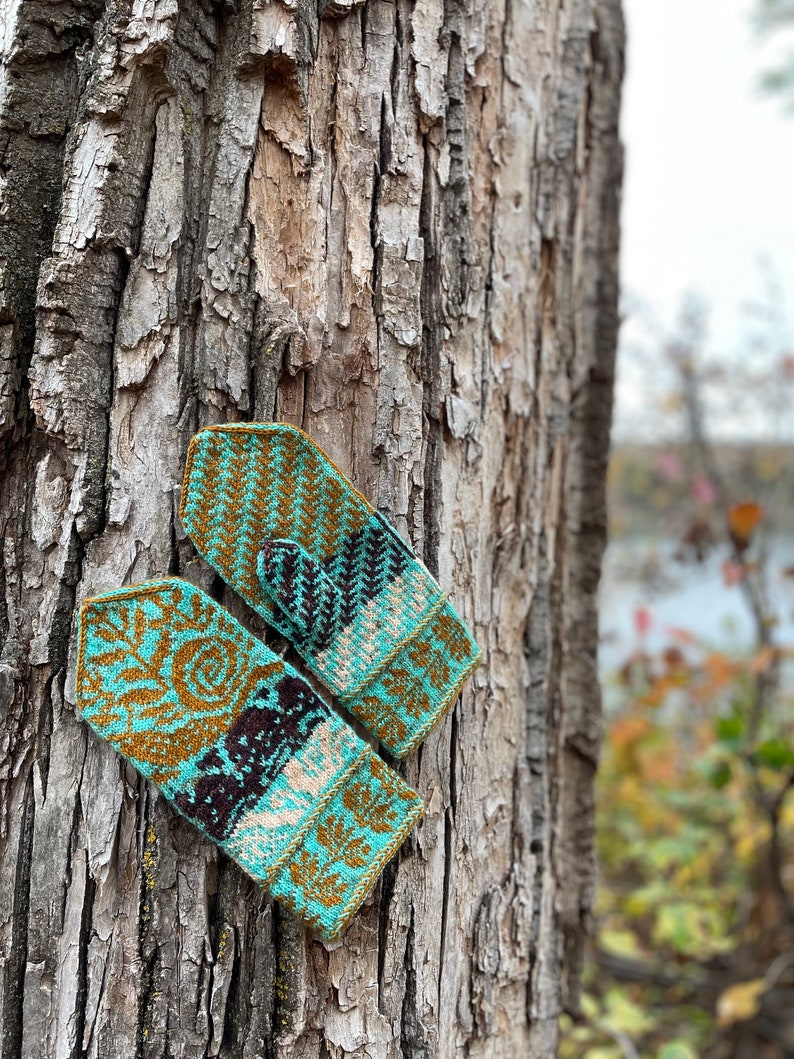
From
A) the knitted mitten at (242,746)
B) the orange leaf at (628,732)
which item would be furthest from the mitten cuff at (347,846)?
the orange leaf at (628,732)

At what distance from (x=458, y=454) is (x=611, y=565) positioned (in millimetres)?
3915

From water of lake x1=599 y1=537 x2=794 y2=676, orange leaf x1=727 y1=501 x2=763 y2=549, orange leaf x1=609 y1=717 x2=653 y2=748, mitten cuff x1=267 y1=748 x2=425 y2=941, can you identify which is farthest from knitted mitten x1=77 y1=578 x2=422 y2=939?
water of lake x1=599 y1=537 x2=794 y2=676

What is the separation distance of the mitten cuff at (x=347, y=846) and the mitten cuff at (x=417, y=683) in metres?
0.05

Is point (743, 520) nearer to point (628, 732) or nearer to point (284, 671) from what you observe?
point (628, 732)

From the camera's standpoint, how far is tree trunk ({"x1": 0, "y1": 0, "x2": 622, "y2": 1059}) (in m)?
0.96

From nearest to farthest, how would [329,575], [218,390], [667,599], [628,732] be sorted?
[218,390], [329,575], [628,732], [667,599]

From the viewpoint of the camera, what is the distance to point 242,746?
1019 millimetres

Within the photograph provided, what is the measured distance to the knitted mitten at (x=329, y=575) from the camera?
0.99 metres

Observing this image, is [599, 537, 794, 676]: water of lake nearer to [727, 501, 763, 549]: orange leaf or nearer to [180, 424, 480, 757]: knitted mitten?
[727, 501, 763, 549]: orange leaf

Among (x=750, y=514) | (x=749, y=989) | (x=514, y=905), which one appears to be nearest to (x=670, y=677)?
(x=750, y=514)

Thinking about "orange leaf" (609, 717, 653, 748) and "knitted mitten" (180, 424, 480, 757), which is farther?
"orange leaf" (609, 717, 653, 748)

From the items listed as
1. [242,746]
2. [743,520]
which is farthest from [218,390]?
[743,520]

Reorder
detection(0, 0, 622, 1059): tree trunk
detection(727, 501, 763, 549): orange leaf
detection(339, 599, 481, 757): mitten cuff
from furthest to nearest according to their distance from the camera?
detection(727, 501, 763, 549): orange leaf, detection(339, 599, 481, 757): mitten cuff, detection(0, 0, 622, 1059): tree trunk

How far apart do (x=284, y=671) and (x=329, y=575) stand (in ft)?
0.48
